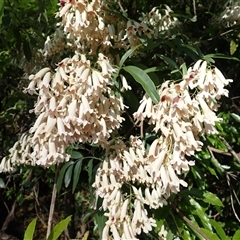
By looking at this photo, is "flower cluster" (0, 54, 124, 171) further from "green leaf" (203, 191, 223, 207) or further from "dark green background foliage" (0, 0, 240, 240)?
"green leaf" (203, 191, 223, 207)

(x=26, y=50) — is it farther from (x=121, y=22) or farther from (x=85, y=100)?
(x=85, y=100)

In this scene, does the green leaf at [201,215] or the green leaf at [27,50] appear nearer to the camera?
the green leaf at [201,215]

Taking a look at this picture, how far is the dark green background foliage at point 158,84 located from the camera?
1771 mm

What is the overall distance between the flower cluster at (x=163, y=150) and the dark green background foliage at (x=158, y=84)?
7.8 inches

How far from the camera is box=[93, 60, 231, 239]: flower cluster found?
122cm

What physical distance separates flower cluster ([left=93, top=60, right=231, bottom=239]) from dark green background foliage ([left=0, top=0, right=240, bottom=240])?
0.65 feet

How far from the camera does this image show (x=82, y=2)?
144 centimetres

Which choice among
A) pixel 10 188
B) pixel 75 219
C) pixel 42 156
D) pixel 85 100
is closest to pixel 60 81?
pixel 85 100

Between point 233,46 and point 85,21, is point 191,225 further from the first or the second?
point 233,46

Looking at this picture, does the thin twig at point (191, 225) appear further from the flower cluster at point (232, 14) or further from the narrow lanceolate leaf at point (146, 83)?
the flower cluster at point (232, 14)

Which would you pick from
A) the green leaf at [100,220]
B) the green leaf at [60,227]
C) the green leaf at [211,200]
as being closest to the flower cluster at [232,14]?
the green leaf at [211,200]

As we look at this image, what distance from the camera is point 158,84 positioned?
1535mm

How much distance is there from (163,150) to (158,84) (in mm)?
339

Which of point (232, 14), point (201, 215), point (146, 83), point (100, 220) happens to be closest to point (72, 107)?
point (146, 83)
